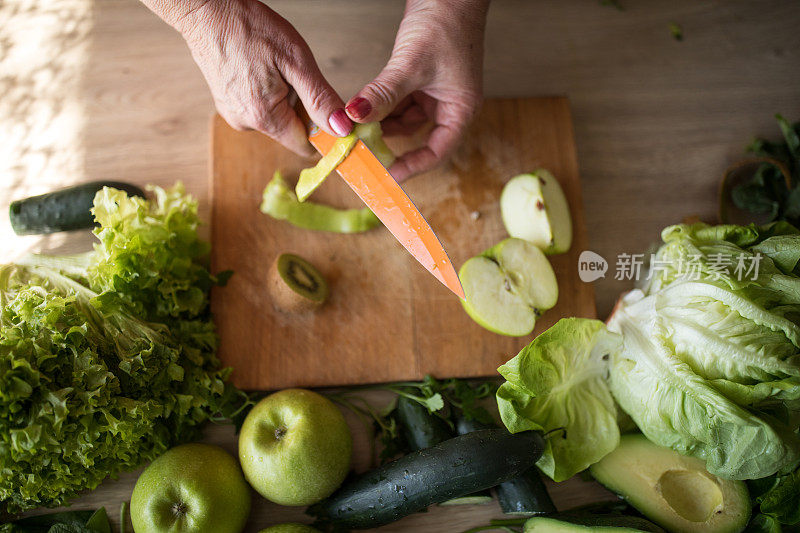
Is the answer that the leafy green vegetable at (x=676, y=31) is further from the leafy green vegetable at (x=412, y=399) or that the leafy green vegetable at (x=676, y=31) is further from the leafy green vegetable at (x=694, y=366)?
the leafy green vegetable at (x=412, y=399)

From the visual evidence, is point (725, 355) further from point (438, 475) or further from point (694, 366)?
point (438, 475)

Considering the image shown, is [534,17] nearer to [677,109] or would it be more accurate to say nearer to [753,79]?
[677,109]

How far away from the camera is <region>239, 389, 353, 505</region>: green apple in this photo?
3.71 ft

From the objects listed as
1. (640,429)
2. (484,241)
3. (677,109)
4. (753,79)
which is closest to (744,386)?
(640,429)

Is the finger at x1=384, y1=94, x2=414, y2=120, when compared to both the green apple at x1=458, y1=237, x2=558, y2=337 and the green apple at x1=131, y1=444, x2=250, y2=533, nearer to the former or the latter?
the green apple at x1=458, y1=237, x2=558, y2=337

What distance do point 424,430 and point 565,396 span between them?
32cm

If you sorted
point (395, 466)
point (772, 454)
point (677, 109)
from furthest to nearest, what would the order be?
point (677, 109)
point (395, 466)
point (772, 454)

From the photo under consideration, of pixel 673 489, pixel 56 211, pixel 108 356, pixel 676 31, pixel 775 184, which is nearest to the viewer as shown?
pixel 108 356

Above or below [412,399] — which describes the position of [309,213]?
above

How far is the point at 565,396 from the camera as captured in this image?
127 cm

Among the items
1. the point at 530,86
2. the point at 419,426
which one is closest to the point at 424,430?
the point at 419,426

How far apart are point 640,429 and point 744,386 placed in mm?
248

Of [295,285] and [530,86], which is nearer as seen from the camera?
[295,285]

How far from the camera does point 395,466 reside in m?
1.20
